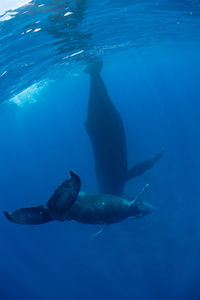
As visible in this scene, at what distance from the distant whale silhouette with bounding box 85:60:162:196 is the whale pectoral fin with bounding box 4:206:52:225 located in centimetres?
761

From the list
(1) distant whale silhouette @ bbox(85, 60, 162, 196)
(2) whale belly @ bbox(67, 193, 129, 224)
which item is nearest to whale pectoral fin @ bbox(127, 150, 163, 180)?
(1) distant whale silhouette @ bbox(85, 60, 162, 196)

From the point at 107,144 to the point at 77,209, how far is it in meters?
7.16

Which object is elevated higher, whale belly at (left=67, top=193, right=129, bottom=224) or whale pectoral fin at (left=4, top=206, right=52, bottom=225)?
whale pectoral fin at (left=4, top=206, right=52, bottom=225)

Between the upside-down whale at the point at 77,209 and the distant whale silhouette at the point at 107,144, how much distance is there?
11.2 ft

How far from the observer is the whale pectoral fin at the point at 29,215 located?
201 inches

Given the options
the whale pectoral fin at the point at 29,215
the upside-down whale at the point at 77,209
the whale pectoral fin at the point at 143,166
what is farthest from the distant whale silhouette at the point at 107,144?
the whale pectoral fin at the point at 29,215

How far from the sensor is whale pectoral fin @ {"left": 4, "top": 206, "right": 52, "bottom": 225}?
201 inches

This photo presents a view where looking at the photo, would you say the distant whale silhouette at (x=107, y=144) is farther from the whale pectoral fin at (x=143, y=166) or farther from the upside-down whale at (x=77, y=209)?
the upside-down whale at (x=77, y=209)

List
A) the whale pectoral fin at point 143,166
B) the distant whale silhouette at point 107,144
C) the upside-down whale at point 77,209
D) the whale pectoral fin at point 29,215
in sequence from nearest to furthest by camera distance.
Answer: the upside-down whale at point 77,209 → the whale pectoral fin at point 29,215 → the whale pectoral fin at point 143,166 → the distant whale silhouette at point 107,144

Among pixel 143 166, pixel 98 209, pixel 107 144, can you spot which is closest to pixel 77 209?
pixel 98 209

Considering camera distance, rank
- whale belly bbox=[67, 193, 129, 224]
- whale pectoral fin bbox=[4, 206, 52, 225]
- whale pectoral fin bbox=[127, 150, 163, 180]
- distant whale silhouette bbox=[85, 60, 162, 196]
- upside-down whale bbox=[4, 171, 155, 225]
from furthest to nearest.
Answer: distant whale silhouette bbox=[85, 60, 162, 196] → whale pectoral fin bbox=[127, 150, 163, 180] → whale belly bbox=[67, 193, 129, 224] → whale pectoral fin bbox=[4, 206, 52, 225] → upside-down whale bbox=[4, 171, 155, 225]

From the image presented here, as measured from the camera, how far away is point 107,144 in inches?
529

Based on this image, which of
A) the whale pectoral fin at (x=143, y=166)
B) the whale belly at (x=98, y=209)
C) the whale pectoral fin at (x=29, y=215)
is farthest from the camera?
the whale pectoral fin at (x=143, y=166)

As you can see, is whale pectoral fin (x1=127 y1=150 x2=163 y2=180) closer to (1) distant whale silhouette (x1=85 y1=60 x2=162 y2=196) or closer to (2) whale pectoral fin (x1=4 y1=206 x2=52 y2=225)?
(1) distant whale silhouette (x1=85 y1=60 x2=162 y2=196)
